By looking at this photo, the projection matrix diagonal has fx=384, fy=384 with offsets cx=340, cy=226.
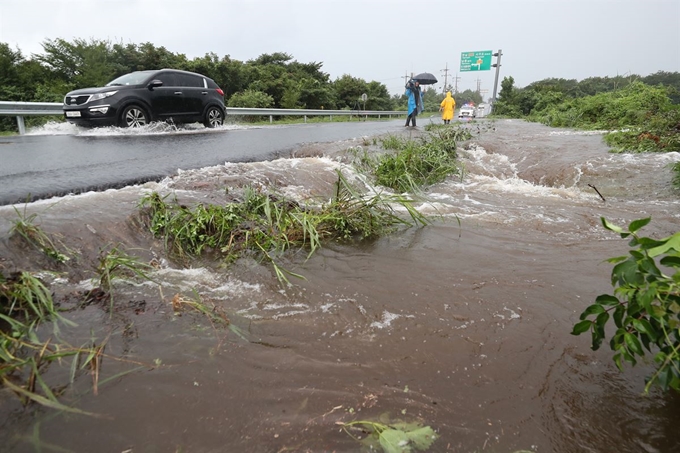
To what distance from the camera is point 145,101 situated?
9086 mm

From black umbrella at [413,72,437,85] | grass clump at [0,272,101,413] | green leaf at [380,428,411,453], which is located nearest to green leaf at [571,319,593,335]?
green leaf at [380,428,411,453]

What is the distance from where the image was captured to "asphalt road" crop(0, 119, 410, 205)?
13.6 feet

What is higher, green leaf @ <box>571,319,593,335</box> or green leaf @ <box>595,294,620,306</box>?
green leaf @ <box>595,294,620,306</box>

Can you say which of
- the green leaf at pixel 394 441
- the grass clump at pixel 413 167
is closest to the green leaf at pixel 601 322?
the green leaf at pixel 394 441

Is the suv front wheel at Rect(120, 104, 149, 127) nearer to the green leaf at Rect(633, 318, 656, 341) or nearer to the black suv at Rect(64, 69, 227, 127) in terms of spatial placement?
the black suv at Rect(64, 69, 227, 127)

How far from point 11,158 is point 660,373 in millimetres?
7286

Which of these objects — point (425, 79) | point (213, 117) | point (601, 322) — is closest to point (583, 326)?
point (601, 322)

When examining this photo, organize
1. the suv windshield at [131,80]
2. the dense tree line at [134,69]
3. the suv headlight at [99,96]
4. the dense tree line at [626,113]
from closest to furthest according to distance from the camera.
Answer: the dense tree line at [626,113] → the suv headlight at [99,96] → the suv windshield at [131,80] → the dense tree line at [134,69]

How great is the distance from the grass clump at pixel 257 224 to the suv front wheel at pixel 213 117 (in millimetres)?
7928

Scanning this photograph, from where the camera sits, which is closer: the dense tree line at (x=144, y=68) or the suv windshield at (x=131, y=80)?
the suv windshield at (x=131, y=80)

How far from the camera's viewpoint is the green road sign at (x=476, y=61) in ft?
119

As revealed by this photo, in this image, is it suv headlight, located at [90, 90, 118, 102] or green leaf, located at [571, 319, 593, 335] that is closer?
green leaf, located at [571, 319, 593, 335]

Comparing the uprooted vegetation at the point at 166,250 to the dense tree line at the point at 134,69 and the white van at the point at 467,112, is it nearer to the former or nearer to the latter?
the dense tree line at the point at 134,69

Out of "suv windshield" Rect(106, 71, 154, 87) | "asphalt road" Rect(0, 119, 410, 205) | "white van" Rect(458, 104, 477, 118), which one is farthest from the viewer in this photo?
"white van" Rect(458, 104, 477, 118)
